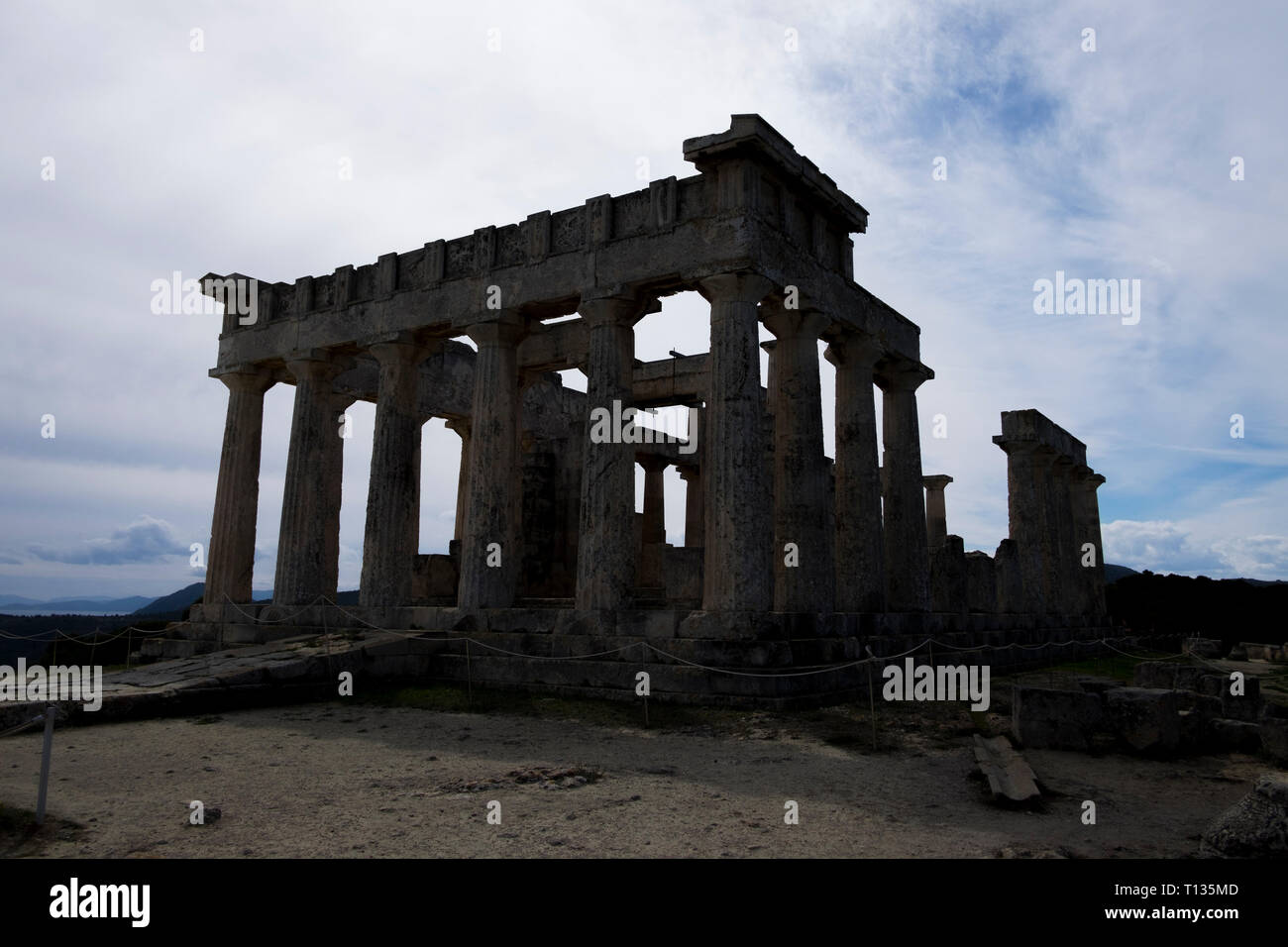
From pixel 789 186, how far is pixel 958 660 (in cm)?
Result: 932

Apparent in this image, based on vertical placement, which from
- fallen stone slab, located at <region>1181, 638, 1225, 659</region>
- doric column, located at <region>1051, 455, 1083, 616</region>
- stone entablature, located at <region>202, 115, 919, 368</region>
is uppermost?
stone entablature, located at <region>202, 115, 919, 368</region>

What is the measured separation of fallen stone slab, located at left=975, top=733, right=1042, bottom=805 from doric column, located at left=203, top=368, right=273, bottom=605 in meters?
16.3

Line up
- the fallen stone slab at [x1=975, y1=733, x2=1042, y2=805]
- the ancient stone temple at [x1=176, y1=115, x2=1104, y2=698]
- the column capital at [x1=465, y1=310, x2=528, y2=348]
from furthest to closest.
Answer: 1. the column capital at [x1=465, y1=310, x2=528, y2=348]
2. the ancient stone temple at [x1=176, y1=115, x2=1104, y2=698]
3. the fallen stone slab at [x1=975, y1=733, x2=1042, y2=805]

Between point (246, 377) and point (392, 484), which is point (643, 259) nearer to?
point (392, 484)

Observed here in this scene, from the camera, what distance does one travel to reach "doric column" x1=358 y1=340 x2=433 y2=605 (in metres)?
16.9

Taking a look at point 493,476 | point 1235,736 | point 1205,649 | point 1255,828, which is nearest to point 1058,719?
point 1235,736

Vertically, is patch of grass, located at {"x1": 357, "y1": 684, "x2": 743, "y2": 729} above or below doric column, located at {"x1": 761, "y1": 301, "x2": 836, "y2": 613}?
below

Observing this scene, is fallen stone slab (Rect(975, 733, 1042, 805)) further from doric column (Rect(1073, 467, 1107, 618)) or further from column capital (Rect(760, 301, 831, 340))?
doric column (Rect(1073, 467, 1107, 618))

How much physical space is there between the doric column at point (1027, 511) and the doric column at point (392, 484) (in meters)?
16.1

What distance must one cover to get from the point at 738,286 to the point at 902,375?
6002 millimetres

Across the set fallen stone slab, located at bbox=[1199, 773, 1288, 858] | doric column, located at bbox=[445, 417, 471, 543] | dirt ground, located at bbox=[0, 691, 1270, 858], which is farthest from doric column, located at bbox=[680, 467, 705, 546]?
fallen stone slab, located at bbox=[1199, 773, 1288, 858]
